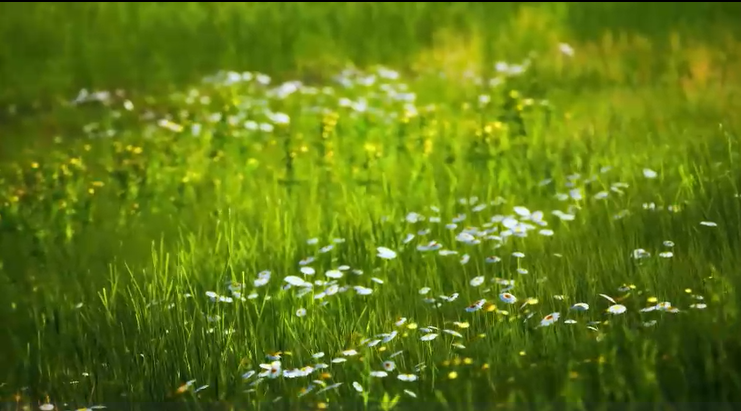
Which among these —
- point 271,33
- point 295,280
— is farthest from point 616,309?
point 271,33

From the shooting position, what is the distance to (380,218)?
480 cm

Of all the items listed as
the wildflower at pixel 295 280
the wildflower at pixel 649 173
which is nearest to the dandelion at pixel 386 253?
the wildflower at pixel 295 280

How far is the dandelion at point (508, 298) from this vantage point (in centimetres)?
377

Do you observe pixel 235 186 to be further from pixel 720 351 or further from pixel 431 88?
pixel 720 351

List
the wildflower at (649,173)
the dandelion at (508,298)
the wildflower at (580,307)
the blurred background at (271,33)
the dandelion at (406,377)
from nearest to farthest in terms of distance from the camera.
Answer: the dandelion at (406,377) < the wildflower at (580,307) < the dandelion at (508,298) < the wildflower at (649,173) < the blurred background at (271,33)

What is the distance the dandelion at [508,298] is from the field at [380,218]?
0.5 inches

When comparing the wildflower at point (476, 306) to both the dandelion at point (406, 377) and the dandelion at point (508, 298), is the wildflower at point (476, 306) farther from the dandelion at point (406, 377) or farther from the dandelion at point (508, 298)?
the dandelion at point (406, 377)

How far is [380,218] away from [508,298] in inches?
46.0

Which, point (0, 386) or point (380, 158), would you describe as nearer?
point (0, 386)

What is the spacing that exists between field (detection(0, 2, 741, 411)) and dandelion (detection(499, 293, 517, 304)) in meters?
0.01

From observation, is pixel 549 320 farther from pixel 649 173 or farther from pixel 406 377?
pixel 649 173

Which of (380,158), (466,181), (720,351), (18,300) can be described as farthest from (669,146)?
(18,300)

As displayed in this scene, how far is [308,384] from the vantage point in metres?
3.47

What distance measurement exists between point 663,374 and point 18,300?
300cm
